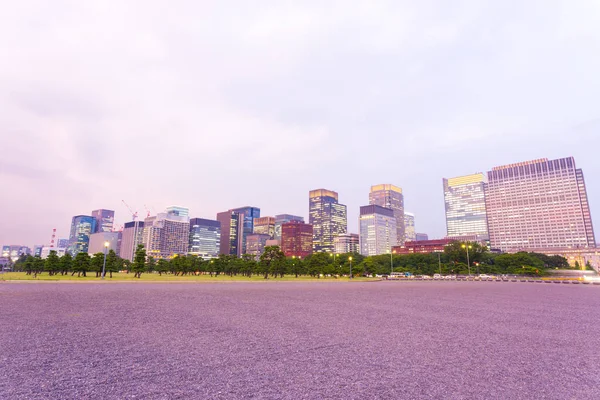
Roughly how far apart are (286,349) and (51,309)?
13.8m

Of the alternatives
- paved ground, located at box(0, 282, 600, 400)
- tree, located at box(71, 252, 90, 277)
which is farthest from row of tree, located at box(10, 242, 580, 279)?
paved ground, located at box(0, 282, 600, 400)

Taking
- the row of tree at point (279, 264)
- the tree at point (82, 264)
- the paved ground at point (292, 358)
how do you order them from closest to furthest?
the paved ground at point (292, 358) < the tree at point (82, 264) < the row of tree at point (279, 264)

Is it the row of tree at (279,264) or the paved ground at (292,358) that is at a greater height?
the row of tree at (279,264)

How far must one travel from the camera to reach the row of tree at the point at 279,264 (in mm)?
72875

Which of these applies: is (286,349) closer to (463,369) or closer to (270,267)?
(463,369)

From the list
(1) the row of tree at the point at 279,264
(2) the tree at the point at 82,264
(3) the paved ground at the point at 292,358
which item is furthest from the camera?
(1) the row of tree at the point at 279,264

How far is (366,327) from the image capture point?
12.4 meters

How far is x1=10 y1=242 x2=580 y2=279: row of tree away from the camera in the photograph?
72875 millimetres

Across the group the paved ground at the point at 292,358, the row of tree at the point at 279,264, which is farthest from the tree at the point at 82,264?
the paved ground at the point at 292,358

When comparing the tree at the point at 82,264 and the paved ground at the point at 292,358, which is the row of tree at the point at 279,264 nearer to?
the tree at the point at 82,264

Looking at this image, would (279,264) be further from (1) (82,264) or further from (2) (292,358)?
(2) (292,358)

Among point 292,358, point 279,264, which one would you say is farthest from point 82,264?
point 292,358

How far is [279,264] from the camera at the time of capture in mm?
77938

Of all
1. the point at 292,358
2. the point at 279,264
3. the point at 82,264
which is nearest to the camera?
the point at 292,358
